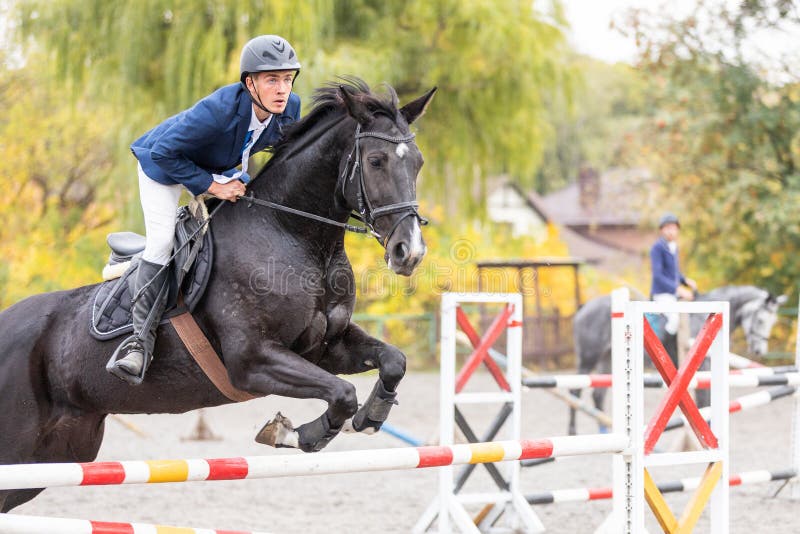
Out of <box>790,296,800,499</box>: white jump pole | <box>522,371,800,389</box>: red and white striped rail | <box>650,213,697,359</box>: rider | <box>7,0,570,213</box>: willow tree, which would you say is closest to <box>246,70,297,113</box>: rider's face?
<box>522,371,800,389</box>: red and white striped rail

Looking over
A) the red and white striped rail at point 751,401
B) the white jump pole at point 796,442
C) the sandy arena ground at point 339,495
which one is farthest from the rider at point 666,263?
the white jump pole at point 796,442

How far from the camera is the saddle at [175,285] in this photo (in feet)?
13.4

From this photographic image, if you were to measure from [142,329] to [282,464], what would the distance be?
39.3 inches

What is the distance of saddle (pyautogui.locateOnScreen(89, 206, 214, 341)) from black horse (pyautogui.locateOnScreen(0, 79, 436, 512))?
0.05 metres

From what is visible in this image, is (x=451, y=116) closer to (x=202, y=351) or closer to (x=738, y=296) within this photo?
(x=738, y=296)

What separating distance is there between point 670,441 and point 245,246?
7825 millimetres

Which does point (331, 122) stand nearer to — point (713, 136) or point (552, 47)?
point (552, 47)

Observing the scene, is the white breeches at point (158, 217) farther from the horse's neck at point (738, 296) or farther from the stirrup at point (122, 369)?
the horse's neck at point (738, 296)

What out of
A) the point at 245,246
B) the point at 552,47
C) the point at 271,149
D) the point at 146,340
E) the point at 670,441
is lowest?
the point at 670,441

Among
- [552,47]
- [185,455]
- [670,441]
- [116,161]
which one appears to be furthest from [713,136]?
[185,455]

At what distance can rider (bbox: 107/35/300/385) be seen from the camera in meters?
3.93

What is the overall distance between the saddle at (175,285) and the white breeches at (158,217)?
0.19ft

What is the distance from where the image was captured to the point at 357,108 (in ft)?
13.0

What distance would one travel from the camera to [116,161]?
1423cm
